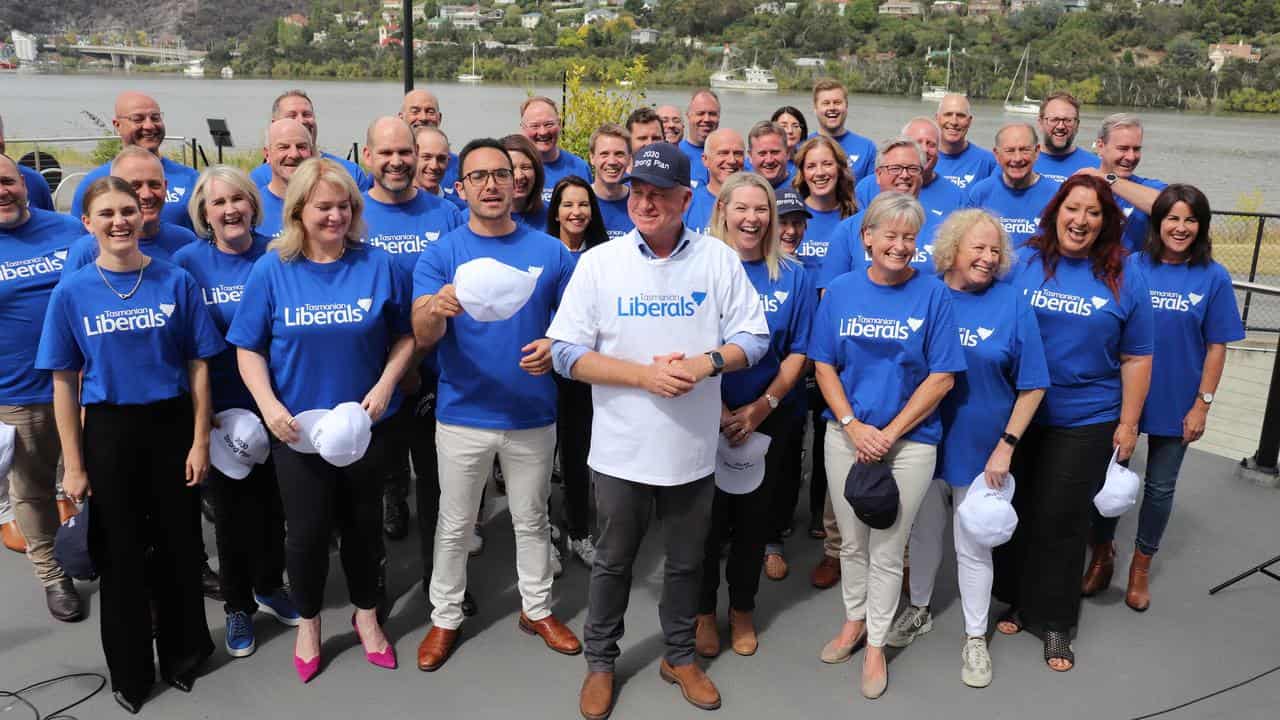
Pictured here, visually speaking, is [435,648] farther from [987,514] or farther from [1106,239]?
[1106,239]

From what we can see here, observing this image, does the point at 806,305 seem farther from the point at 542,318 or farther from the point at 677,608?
the point at 677,608

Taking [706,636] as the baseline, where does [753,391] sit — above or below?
above

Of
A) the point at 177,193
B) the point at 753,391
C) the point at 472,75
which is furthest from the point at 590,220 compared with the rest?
the point at 472,75

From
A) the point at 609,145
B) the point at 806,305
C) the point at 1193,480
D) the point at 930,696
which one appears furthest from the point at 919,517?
the point at 1193,480

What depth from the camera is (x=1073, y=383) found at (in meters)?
3.22

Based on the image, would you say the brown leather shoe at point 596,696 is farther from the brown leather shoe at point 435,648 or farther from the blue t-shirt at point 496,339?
the blue t-shirt at point 496,339

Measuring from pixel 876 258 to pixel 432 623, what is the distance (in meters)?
2.04

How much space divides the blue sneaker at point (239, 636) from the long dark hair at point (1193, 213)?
3.65 metres

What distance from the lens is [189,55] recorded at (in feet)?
257

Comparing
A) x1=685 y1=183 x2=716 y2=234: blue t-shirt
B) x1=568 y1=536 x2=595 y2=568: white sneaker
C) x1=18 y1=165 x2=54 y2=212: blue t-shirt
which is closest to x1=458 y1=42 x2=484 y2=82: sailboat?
x1=18 y1=165 x2=54 y2=212: blue t-shirt

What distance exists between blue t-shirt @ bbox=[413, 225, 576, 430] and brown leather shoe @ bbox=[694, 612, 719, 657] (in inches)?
37.3

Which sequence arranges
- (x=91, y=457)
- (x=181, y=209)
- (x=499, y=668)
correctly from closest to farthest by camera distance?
1. (x=91, y=457)
2. (x=499, y=668)
3. (x=181, y=209)

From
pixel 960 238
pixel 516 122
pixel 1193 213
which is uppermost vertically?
pixel 516 122

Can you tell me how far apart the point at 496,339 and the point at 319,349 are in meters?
0.55
